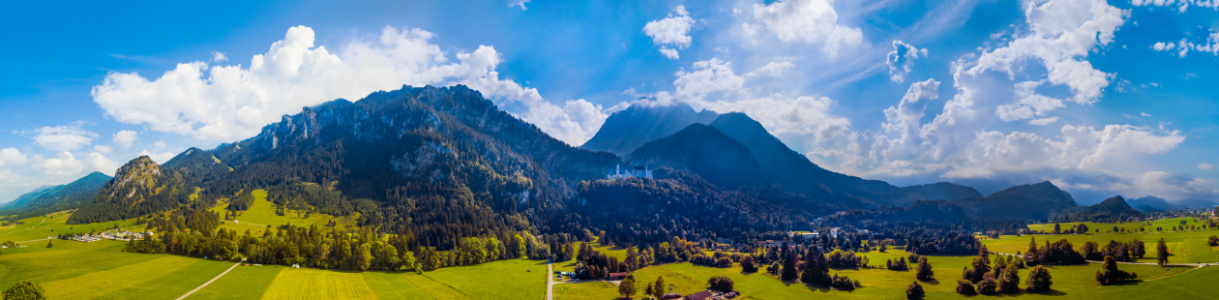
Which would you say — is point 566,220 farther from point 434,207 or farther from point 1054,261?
point 1054,261

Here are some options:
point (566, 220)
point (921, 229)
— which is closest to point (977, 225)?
point (921, 229)

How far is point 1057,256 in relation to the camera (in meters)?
77.2

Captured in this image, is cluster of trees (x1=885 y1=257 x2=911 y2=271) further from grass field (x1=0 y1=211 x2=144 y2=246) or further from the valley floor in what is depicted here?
grass field (x1=0 y1=211 x2=144 y2=246)

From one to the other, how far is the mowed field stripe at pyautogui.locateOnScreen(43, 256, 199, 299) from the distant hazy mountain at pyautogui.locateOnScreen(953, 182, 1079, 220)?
23111 cm

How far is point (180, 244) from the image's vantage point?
95688mm

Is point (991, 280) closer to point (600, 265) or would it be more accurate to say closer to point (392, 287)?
point (600, 265)

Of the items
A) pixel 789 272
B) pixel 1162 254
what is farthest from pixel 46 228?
pixel 1162 254

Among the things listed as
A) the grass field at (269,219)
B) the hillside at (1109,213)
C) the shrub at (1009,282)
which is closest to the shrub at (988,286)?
the shrub at (1009,282)

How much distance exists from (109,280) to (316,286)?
28967mm

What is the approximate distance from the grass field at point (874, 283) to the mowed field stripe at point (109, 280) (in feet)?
220

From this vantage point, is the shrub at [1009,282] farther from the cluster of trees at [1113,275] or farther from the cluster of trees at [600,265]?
the cluster of trees at [600,265]

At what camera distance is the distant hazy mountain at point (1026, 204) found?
162 m

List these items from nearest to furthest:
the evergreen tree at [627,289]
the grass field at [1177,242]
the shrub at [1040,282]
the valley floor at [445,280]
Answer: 1. the valley floor at [445,280]
2. the grass field at [1177,242]
3. the shrub at [1040,282]
4. the evergreen tree at [627,289]

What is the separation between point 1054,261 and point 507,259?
114311mm
